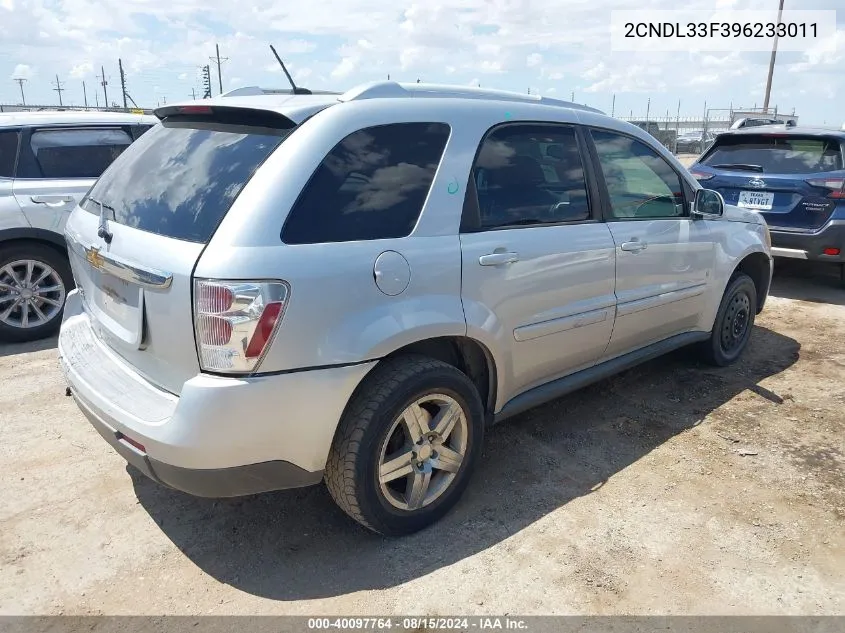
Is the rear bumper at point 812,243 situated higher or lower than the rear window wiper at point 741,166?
lower

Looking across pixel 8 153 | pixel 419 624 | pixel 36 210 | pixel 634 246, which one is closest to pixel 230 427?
pixel 419 624

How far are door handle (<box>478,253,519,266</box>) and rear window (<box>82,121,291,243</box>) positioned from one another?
0.99m

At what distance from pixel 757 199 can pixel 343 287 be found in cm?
596

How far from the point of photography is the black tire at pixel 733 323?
475cm

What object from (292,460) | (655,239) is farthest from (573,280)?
(292,460)

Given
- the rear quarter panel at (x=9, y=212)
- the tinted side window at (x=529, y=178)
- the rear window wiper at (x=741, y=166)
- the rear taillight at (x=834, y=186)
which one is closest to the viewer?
the tinted side window at (x=529, y=178)

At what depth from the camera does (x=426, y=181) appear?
2.82m

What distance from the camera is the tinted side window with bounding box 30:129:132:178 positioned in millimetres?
5570

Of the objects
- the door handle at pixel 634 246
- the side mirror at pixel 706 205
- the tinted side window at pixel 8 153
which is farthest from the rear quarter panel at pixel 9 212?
the side mirror at pixel 706 205

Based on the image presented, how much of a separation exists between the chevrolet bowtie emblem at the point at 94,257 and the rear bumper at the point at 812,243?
21.0ft

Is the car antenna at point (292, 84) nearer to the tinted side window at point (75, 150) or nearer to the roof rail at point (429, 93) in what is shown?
the roof rail at point (429, 93)

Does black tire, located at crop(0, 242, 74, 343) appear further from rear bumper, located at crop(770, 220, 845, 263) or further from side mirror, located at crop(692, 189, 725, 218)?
rear bumper, located at crop(770, 220, 845, 263)

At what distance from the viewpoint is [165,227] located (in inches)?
99.3

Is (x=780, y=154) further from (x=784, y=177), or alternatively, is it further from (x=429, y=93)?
(x=429, y=93)
